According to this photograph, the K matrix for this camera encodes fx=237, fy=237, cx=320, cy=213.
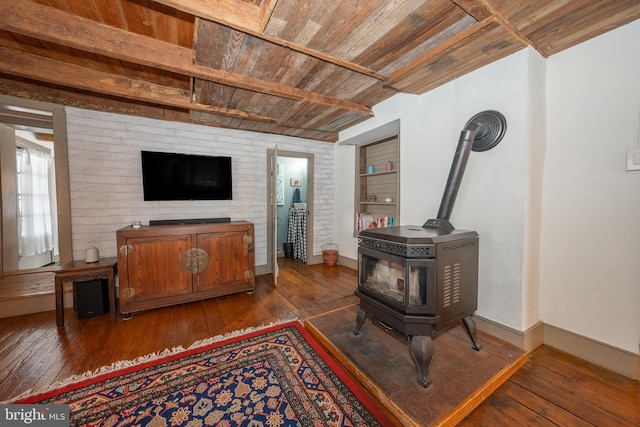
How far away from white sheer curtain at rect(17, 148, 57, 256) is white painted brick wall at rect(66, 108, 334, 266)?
1.86 meters

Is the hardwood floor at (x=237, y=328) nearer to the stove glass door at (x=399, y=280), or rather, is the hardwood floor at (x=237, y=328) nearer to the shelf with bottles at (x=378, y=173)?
the stove glass door at (x=399, y=280)

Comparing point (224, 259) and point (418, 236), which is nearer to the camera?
point (418, 236)

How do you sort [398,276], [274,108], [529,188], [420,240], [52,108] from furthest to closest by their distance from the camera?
[274,108] → [52,108] → [529,188] → [398,276] → [420,240]

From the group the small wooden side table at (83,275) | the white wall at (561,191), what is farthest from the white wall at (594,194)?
the small wooden side table at (83,275)

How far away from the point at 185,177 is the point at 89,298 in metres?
1.67

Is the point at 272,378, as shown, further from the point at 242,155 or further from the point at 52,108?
the point at 52,108

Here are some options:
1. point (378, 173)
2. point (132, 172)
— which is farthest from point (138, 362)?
point (378, 173)

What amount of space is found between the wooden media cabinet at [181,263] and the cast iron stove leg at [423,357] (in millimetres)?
2219

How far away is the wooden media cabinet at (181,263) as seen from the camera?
8.23 ft

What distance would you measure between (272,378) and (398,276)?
1.12m

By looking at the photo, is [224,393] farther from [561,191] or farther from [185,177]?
[561,191]

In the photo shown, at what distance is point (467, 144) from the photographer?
74.7 inches

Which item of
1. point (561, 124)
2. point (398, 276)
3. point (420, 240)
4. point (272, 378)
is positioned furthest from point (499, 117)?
point (272, 378)

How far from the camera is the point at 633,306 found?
1.62m
